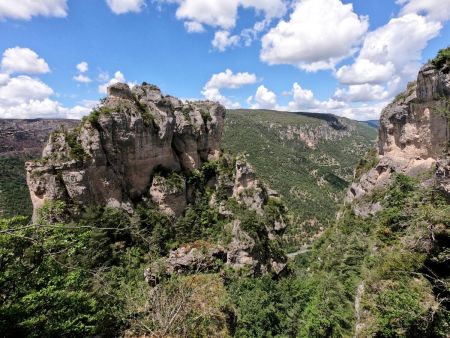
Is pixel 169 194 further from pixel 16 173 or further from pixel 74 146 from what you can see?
pixel 16 173

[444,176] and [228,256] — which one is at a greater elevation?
[444,176]

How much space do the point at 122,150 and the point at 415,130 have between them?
→ 39176mm

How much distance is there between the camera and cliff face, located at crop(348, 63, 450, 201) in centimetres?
3478

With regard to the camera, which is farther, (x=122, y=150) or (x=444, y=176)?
(x=122, y=150)

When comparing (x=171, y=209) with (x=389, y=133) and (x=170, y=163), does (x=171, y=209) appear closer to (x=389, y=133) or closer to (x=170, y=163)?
(x=170, y=163)

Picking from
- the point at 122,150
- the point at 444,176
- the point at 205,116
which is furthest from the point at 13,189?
the point at 444,176

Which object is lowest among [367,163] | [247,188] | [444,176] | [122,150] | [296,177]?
[296,177]

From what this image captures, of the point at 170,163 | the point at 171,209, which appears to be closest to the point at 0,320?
the point at 171,209

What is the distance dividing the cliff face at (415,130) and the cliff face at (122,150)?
27356mm

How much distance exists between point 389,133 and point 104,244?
1697 inches

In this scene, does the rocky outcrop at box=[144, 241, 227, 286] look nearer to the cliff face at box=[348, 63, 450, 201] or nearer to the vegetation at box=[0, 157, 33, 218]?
the cliff face at box=[348, 63, 450, 201]

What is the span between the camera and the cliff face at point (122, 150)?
31.5 meters

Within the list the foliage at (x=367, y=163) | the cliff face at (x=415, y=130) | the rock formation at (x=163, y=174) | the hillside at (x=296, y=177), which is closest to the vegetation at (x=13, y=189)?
the rock formation at (x=163, y=174)

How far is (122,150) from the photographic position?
3744 cm
